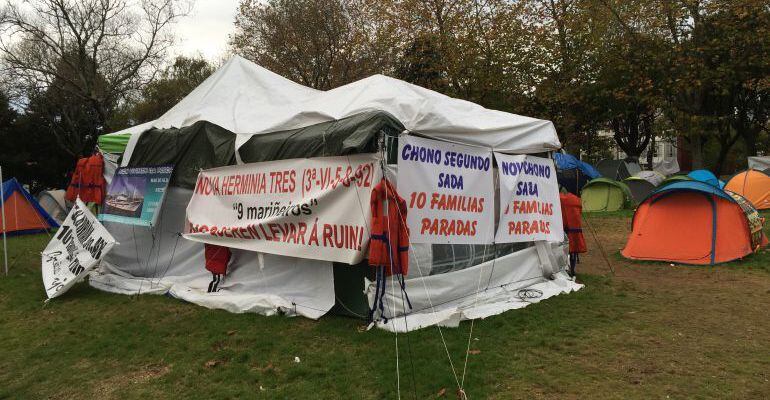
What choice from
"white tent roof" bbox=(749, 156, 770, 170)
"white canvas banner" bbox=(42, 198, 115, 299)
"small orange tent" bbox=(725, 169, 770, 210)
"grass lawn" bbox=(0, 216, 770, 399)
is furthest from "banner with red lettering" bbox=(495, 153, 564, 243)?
"white tent roof" bbox=(749, 156, 770, 170)

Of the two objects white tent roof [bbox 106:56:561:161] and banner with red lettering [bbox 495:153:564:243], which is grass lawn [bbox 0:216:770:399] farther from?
white tent roof [bbox 106:56:561:161]

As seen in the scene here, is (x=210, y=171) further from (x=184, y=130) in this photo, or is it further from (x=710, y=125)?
(x=710, y=125)

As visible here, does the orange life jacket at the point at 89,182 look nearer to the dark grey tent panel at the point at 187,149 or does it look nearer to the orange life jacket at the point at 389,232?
the dark grey tent panel at the point at 187,149

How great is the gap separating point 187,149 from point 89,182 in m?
2.62

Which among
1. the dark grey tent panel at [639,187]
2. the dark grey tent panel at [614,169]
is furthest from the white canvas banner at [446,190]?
the dark grey tent panel at [614,169]

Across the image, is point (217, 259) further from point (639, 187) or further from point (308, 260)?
point (639, 187)

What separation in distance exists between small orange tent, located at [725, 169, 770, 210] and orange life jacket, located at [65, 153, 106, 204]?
18837mm

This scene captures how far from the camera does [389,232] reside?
526 cm

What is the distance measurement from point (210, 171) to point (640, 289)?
6618mm

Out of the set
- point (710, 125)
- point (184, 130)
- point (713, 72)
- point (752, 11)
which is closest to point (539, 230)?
Answer: point (184, 130)

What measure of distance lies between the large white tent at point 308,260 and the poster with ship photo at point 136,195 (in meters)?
0.25

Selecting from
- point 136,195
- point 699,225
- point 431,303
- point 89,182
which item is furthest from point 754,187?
point 89,182

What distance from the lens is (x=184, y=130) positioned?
8.10 meters

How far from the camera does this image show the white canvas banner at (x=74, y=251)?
25.4 ft
